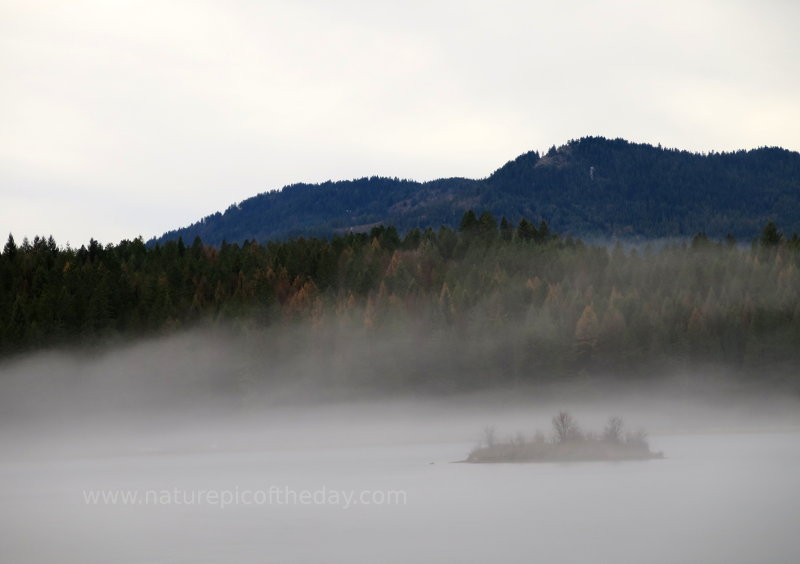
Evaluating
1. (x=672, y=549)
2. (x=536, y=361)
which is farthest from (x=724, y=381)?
(x=672, y=549)

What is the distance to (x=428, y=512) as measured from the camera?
204 ft

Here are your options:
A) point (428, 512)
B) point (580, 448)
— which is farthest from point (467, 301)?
point (428, 512)

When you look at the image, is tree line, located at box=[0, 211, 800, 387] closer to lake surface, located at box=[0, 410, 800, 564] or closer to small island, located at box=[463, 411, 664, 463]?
lake surface, located at box=[0, 410, 800, 564]

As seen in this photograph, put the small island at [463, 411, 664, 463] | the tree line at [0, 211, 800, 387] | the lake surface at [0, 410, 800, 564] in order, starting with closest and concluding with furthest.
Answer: the lake surface at [0, 410, 800, 564]
the small island at [463, 411, 664, 463]
the tree line at [0, 211, 800, 387]

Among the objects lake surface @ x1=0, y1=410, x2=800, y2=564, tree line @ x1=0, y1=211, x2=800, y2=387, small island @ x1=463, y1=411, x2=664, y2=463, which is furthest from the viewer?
tree line @ x1=0, y1=211, x2=800, y2=387

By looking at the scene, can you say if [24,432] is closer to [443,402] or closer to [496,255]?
[443,402]

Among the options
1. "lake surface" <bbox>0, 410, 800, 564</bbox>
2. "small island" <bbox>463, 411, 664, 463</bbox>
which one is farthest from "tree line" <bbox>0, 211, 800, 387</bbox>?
"small island" <bbox>463, 411, 664, 463</bbox>

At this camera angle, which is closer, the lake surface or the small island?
the lake surface

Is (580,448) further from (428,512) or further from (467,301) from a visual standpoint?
(467,301)

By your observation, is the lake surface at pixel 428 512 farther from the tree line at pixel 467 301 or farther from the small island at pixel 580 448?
the tree line at pixel 467 301

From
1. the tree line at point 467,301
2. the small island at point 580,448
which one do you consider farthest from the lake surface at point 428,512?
the tree line at point 467,301

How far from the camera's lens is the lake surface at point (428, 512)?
48219 mm

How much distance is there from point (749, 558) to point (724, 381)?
10061 cm

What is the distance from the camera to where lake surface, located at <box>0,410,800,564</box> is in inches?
1898
